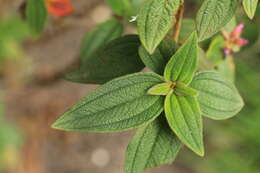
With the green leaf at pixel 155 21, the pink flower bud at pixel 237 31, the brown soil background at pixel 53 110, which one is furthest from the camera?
the brown soil background at pixel 53 110

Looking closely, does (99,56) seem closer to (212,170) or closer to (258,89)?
(258,89)

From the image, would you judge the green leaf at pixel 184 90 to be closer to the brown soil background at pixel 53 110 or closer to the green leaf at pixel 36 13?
the green leaf at pixel 36 13

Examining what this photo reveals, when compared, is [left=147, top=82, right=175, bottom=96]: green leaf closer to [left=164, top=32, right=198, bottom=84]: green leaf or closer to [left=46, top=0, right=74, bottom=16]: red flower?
[left=164, top=32, right=198, bottom=84]: green leaf

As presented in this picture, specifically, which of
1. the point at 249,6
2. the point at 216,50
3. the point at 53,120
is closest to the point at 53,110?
the point at 53,120

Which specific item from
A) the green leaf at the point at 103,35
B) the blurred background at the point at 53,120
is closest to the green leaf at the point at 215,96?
the green leaf at the point at 103,35

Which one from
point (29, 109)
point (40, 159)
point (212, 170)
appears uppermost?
point (29, 109)

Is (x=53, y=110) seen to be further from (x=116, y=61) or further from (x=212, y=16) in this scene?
(x=212, y=16)

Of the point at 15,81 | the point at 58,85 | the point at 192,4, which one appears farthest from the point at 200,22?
the point at 15,81

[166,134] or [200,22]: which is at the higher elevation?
[200,22]
